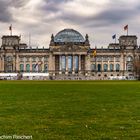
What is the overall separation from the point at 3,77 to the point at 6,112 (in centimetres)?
16405

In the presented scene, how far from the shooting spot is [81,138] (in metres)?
16.4

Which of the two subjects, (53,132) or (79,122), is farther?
(79,122)

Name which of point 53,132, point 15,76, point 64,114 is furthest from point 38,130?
point 15,76

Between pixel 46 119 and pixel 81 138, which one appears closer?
pixel 81 138

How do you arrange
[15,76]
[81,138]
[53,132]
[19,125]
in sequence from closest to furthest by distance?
[81,138] → [53,132] → [19,125] → [15,76]

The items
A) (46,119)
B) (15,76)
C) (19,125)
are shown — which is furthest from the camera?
(15,76)

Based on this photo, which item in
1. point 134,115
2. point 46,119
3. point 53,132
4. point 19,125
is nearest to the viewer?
point 53,132

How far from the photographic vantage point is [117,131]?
18031 mm

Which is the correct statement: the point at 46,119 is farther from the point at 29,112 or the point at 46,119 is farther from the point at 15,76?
the point at 15,76

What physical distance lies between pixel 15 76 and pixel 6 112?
533 ft

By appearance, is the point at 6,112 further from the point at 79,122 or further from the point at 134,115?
the point at 134,115

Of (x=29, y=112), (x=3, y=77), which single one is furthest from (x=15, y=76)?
(x=29, y=112)

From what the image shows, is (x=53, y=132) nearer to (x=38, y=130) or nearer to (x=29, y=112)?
(x=38, y=130)

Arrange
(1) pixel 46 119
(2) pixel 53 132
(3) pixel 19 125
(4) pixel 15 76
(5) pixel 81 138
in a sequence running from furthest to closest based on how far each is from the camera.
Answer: (4) pixel 15 76 < (1) pixel 46 119 < (3) pixel 19 125 < (2) pixel 53 132 < (5) pixel 81 138
